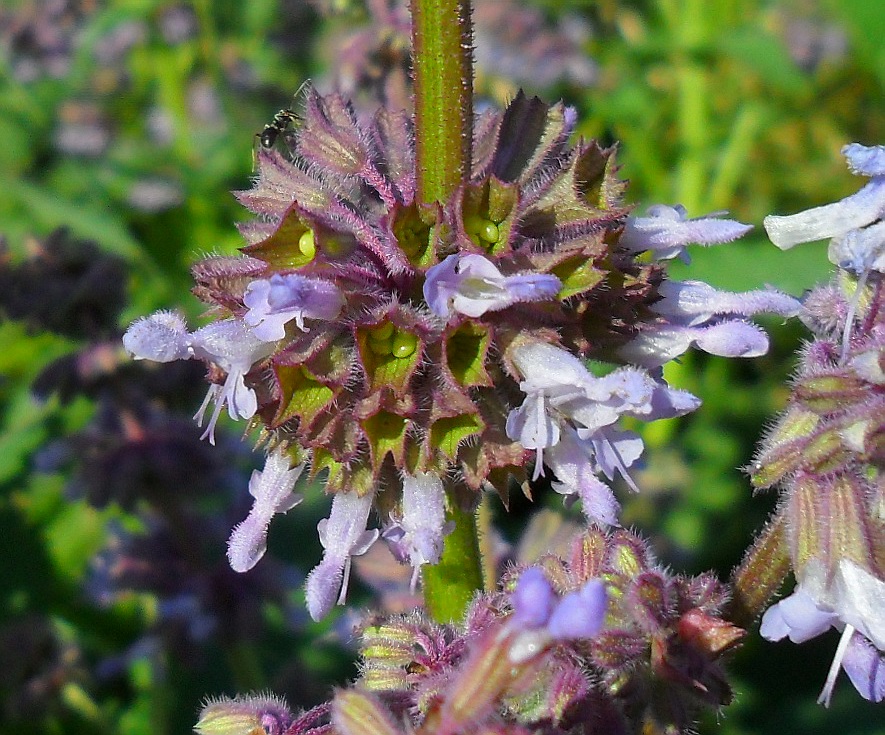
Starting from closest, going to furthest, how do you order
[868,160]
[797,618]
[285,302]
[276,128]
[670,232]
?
[285,302], [797,618], [868,160], [670,232], [276,128]

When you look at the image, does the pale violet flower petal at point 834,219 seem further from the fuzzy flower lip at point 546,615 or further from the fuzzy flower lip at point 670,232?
the fuzzy flower lip at point 546,615

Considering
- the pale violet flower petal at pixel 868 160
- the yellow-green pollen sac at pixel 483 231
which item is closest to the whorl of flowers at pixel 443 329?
the yellow-green pollen sac at pixel 483 231

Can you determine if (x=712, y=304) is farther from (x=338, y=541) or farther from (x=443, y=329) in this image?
(x=338, y=541)

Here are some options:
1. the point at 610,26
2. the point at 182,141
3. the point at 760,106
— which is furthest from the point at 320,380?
the point at 610,26

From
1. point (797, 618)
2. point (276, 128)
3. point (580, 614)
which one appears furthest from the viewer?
point (276, 128)

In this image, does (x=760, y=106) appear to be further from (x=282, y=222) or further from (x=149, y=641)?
(x=282, y=222)

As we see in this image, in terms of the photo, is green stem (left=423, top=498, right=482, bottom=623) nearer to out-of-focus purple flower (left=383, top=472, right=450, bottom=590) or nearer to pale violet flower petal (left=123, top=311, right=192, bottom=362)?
out-of-focus purple flower (left=383, top=472, right=450, bottom=590)

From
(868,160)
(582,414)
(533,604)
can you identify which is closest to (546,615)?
(533,604)
